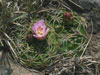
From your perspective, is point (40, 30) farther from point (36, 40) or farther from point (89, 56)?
point (89, 56)

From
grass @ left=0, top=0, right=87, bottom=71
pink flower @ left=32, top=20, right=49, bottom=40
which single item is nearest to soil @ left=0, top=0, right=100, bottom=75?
grass @ left=0, top=0, right=87, bottom=71

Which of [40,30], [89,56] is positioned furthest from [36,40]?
[89,56]

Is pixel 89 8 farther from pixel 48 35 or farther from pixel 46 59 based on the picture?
pixel 46 59

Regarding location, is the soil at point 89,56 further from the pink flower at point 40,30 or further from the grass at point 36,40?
the pink flower at point 40,30

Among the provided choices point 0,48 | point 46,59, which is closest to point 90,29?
point 46,59

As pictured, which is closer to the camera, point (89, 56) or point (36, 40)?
point (36, 40)

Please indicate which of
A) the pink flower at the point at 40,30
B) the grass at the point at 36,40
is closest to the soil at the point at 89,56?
the grass at the point at 36,40

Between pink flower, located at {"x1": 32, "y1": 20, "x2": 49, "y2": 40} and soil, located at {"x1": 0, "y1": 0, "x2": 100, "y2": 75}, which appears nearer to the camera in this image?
pink flower, located at {"x1": 32, "y1": 20, "x2": 49, "y2": 40}

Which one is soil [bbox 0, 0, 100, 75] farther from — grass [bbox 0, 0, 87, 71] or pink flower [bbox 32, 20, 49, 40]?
pink flower [bbox 32, 20, 49, 40]
